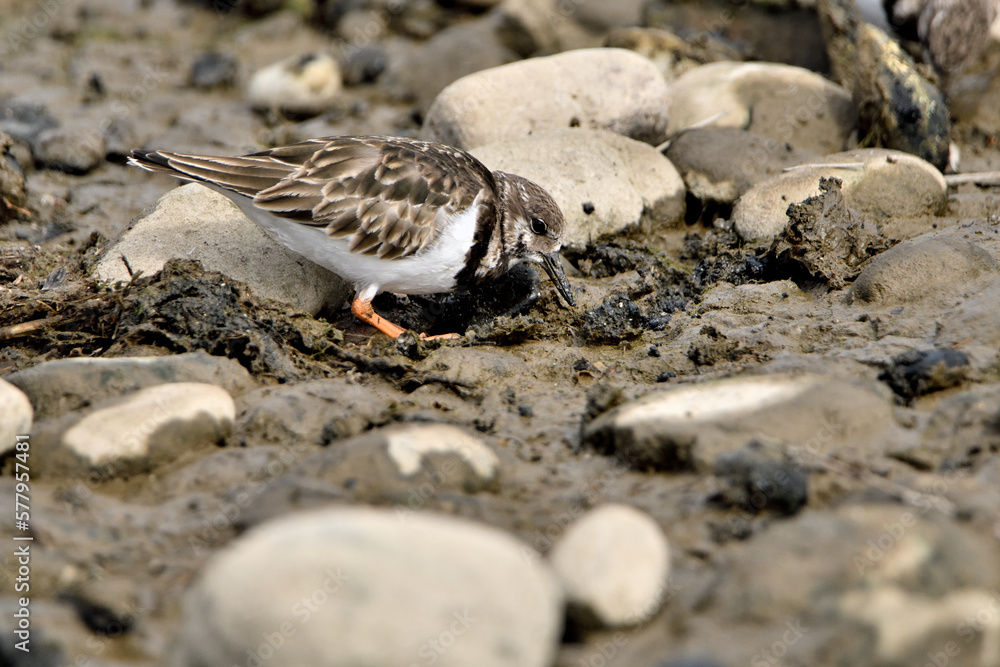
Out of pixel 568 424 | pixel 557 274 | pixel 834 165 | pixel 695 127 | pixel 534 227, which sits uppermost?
pixel 834 165

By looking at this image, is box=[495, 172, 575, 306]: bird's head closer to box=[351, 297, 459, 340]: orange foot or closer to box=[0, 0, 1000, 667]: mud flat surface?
box=[0, 0, 1000, 667]: mud flat surface

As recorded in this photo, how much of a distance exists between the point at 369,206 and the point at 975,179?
13.7 ft

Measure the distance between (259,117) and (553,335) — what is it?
4.27 m

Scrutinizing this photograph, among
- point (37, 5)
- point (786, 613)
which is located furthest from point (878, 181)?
point (37, 5)

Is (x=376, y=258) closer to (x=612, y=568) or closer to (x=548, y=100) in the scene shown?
(x=548, y=100)

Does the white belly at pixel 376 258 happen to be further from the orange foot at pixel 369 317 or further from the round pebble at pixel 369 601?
the round pebble at pixel 369 601

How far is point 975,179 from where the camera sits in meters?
5.74

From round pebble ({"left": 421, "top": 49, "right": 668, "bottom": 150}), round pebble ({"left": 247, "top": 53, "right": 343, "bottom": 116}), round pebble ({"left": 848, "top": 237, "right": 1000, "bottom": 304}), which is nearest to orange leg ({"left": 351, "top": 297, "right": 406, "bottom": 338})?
round pebble ({"left": 421, "top": 49, "right": 668, "bottom": 150})

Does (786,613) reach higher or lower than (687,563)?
higher

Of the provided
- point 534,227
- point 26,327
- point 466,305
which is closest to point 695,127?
point 534,227

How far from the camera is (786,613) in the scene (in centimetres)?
223

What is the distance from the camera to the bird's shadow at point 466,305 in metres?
5.01

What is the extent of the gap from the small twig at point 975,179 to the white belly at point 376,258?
3.43 meters

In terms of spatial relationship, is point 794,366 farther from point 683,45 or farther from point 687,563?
point 683,45
